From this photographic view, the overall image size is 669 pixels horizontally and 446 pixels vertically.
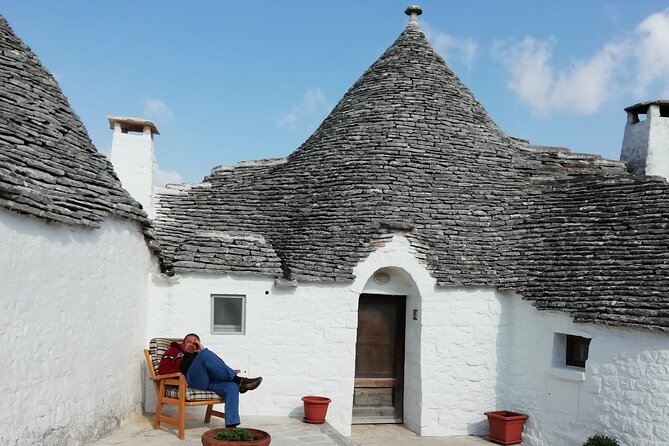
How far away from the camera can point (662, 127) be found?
12.1 meters

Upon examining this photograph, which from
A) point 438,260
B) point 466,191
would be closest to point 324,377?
point 438,260

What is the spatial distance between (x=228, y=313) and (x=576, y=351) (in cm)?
507

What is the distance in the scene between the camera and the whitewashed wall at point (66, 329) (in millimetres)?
5191

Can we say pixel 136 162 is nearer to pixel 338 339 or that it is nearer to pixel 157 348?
pixel 157 348

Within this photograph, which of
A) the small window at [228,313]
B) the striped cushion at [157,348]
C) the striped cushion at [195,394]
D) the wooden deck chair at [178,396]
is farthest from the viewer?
the small window at [228,313]

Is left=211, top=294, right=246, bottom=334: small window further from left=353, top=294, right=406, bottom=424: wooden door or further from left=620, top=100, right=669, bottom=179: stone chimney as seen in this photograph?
left=620, top=100, right=669, bottom=179: stone chimney

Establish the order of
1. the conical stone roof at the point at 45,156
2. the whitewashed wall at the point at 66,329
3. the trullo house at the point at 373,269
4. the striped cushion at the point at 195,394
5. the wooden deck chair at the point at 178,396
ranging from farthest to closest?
the striped cushion at the point at 195,394
the wooden deck chair at the point at 178,396
the trullo house at the point at 373,269
the conical stone roof at the point at 45,156
the whitewashed wall at the point at 66,329

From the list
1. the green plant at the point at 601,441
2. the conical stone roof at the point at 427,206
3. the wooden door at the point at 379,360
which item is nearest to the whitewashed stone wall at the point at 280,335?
the conical stone roof at the point at 427,206

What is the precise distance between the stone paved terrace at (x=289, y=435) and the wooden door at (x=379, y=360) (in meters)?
0.28

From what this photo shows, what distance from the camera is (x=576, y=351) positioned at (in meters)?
8.90

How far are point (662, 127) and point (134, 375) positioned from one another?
10.5 m

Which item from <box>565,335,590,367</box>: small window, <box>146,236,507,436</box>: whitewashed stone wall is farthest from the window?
<box>146,236,507,436</box>: whitewashed stone wall

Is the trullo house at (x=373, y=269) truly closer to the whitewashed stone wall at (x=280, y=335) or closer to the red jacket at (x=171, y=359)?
the whitewashed stone wall at (x=280, y=335)

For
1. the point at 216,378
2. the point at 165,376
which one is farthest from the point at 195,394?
the point at 165,376
